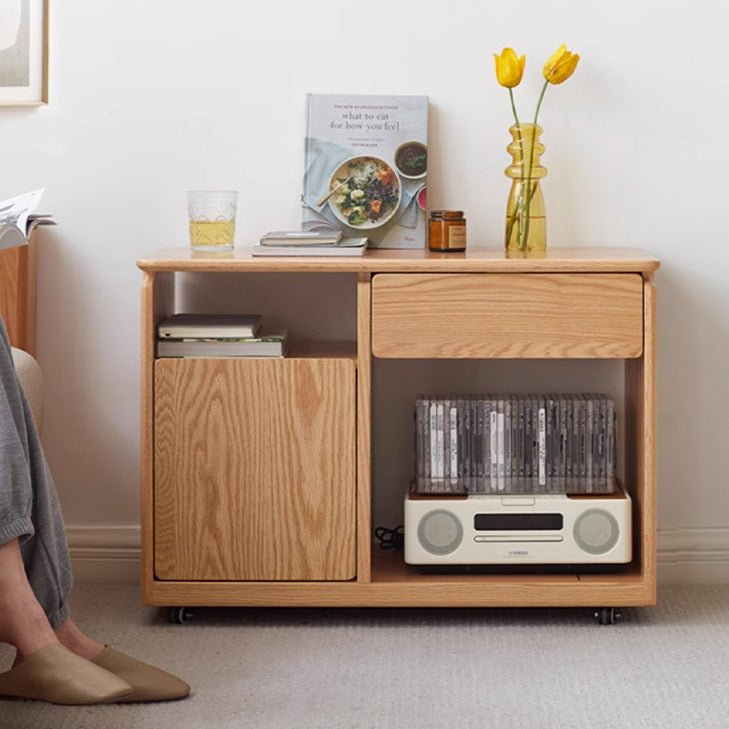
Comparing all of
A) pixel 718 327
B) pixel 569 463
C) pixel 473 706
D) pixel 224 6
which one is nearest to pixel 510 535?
pixel 569 463

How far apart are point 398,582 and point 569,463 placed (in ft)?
1.28

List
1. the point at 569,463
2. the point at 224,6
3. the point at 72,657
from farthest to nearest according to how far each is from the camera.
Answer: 1. the point at 224,6
2. the point at 569,463
3. the point at 72,657

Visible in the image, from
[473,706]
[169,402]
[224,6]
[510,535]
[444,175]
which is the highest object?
[224,6]

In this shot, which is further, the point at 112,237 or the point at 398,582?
the point at 112,237

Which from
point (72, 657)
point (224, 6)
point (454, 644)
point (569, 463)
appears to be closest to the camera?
point (72, 657)

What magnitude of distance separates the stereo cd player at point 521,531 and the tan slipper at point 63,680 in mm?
719

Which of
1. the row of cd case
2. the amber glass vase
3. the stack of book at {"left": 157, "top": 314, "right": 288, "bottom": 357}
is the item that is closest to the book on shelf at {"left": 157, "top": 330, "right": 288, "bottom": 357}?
the stack of book at {"left": 157, "top": 314, "right": 288, "bottom": 357}

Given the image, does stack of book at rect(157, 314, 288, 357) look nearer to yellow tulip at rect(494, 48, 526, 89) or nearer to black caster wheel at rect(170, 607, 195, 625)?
black caster wheel at rect(170, 607, 195, 625)

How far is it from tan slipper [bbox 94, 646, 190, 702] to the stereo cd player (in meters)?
0.56

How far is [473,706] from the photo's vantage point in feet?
6.73

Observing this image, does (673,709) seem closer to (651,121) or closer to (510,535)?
(510,535)

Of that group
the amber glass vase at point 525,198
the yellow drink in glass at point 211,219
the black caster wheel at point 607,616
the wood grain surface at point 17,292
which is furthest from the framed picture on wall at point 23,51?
the black caster wheel at point 607,616

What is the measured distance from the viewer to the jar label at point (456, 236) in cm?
256

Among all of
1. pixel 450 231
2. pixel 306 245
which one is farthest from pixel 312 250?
pixel 450 231
